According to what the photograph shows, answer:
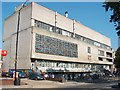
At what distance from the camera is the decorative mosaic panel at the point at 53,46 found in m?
64.2

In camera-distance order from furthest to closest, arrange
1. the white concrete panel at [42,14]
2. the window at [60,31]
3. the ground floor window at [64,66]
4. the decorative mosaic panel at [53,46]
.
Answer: the window at [60,31]
the white concrete panel at [42,14]
the ground floor window at [64,66]
the decorative mosaic panel at [53,46]

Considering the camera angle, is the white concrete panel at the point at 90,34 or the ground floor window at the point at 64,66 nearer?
the ground floor window at the point at 64,66

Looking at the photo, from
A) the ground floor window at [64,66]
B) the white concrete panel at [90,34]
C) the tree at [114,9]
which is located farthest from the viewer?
the white concrete panel at [90,34]

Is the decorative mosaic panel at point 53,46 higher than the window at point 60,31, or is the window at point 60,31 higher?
the window at point 60,31

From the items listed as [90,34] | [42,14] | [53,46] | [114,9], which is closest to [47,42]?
Answer: [53,46]

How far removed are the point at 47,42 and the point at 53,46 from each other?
2.81m

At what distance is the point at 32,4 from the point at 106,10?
45.7 meters

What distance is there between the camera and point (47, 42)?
6688 centimetres

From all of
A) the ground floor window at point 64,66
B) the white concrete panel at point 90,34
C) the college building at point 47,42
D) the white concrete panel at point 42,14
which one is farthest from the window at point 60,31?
the ground floor window at point 64,66

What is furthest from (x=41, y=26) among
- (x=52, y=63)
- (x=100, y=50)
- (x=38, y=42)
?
(x=100, y=50)

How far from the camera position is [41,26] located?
68188mm

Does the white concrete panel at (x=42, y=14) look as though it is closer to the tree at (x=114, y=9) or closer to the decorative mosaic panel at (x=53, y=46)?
the decorative mosaic panel at (x=53, y=46)

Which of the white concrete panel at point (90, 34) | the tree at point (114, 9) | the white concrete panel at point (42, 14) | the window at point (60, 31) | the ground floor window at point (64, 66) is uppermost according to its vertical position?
the white concrete panel at point (42, 14)

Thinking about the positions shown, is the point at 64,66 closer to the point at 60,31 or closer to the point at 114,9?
the point at 60,31
